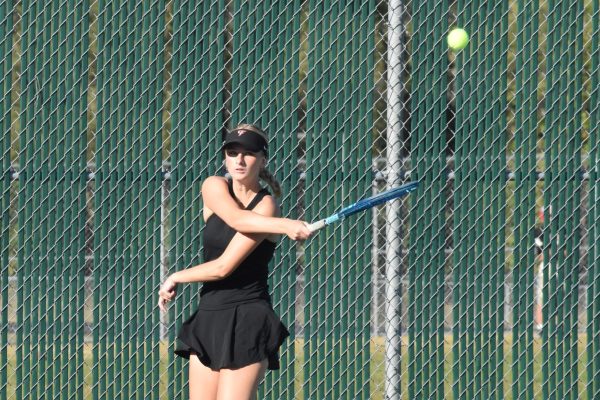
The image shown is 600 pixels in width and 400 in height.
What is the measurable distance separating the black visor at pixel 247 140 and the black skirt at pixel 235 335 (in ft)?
2.04

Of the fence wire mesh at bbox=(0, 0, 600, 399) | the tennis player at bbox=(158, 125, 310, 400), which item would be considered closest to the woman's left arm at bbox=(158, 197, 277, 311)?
the tennis player at bbox=(158, 125, 310, 400)

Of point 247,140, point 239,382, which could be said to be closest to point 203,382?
point 239,382

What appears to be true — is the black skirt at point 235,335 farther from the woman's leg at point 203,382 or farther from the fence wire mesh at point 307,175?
the fence wire mesh at point 307,175

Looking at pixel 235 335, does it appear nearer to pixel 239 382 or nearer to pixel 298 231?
pixel 239 382

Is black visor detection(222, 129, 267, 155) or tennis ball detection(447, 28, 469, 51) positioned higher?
tennis ball detection(447, 28, 469, 51)

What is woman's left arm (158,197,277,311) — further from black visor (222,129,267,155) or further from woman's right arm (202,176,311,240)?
black visor (222,129,267,155)

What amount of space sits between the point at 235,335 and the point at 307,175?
173 cm

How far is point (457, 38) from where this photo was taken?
6.04 meters

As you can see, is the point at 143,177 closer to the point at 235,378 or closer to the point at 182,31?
the point at 182,31

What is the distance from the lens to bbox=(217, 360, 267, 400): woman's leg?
4.49 metres

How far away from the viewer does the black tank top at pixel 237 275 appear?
4.59 m

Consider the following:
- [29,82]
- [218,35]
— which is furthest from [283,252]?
[29,82]

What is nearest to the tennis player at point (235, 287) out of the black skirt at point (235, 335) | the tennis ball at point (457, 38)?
the black skirt at point (235, 335)

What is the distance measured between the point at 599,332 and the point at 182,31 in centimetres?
277
